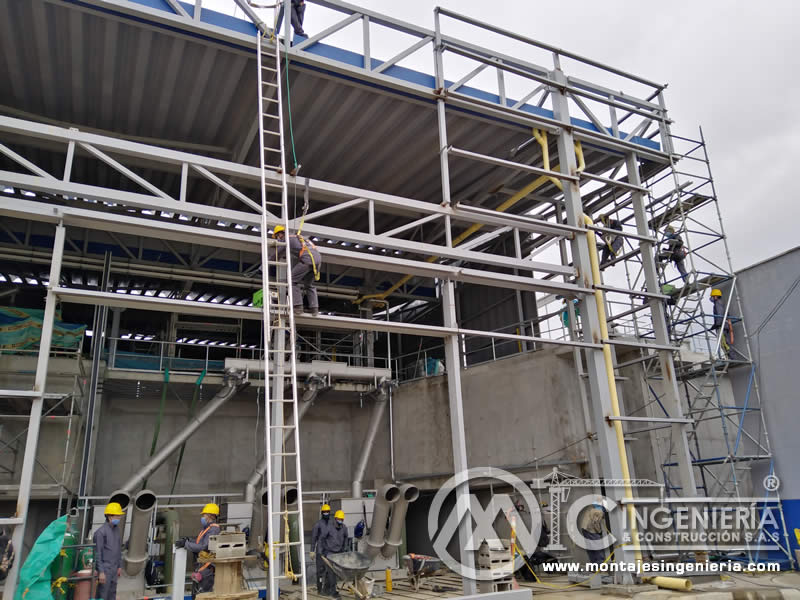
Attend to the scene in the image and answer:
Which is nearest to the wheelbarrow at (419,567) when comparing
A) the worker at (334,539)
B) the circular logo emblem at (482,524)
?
the circular logo emblem at (482,524)

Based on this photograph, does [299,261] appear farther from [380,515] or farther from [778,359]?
[778,359]

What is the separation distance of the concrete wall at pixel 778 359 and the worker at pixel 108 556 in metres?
13.3

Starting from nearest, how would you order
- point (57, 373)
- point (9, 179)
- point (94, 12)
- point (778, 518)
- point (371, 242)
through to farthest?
point (9, 179) → point (94, 12) → point (371, 242) → point (778, 518) → point (57, 373)

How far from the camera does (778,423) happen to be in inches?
530

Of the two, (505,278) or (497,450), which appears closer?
(505,278)

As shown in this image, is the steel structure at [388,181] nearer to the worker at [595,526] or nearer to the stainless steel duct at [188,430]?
the worker at [595,526]

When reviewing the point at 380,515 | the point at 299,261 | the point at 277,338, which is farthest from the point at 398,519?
the point at 299,261

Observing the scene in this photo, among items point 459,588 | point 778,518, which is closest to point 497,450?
point 459,588

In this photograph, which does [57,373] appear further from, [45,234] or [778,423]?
[778,423]

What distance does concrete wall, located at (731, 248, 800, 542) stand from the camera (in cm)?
1312

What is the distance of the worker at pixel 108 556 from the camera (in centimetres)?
917

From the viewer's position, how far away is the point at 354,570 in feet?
31.6

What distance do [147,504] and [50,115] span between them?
761 centimetres

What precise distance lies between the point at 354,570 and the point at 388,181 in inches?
333
